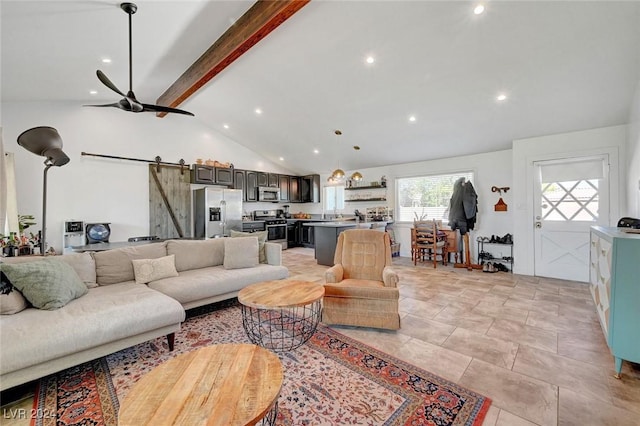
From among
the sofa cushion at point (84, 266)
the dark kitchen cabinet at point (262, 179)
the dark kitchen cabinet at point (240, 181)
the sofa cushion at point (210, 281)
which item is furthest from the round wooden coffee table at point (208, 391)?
the dark kitchen cabinet at point (262, 179)

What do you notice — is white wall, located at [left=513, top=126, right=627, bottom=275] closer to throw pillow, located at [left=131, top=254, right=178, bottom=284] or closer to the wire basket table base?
the wire basket table base

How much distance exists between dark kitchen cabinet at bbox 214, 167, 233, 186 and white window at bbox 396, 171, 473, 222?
182 inches

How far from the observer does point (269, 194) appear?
8.06m

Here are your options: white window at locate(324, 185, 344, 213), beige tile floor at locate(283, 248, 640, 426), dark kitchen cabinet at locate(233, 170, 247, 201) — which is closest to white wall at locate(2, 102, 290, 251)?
dark kitchen cabinet at locate(233, 170, 247, 201)

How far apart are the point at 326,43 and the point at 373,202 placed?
482cm

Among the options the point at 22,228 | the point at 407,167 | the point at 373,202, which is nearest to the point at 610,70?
the point at 407,167

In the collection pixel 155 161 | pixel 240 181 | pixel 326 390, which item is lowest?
pixel 326 390

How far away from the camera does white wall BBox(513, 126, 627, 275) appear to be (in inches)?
156

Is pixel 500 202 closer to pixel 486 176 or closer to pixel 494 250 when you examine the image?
pixel 486 176

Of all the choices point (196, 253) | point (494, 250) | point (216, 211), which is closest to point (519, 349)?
point (494, 250)

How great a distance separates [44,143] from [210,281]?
7.18ft

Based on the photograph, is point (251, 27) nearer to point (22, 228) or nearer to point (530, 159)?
point (22, 228)

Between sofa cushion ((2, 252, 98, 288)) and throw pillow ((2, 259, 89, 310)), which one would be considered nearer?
throw pillow ((2, 259, 89, 310))

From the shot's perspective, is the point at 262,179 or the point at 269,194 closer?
the point at 262,179
